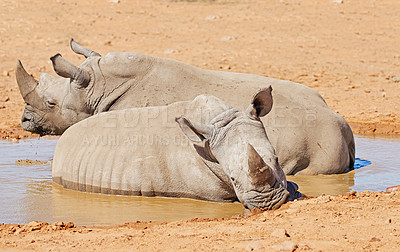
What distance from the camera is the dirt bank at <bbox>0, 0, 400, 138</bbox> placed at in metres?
15.6

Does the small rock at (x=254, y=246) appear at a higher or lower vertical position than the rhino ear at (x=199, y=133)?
lower

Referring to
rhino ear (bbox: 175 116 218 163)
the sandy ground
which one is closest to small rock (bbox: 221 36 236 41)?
the sandy ground

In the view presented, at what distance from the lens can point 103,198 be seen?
7.15 metres

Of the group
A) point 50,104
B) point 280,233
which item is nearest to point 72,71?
point 50,104

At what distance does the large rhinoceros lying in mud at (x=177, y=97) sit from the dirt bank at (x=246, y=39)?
110 inches

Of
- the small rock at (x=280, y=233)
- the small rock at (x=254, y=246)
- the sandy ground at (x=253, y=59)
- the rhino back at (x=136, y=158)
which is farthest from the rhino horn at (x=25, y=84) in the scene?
the small rock at (x=254, y=246)

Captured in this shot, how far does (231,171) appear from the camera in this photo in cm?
618

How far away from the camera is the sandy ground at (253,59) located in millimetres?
5004

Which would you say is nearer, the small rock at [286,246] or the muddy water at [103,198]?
the small rock at [286,246]

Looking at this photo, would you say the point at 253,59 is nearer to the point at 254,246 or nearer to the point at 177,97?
the point at 177,97

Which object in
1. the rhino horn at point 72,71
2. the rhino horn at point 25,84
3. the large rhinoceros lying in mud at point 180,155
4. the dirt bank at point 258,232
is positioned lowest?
the dirt bank at point 258,232

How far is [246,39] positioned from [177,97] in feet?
42.5

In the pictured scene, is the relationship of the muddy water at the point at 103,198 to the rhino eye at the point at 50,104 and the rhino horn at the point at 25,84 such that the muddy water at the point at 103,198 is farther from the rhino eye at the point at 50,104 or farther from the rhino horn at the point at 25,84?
the rhino horn at the point at 25,84

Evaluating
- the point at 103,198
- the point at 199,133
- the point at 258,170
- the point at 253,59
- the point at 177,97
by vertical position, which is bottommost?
the point at 103,198
